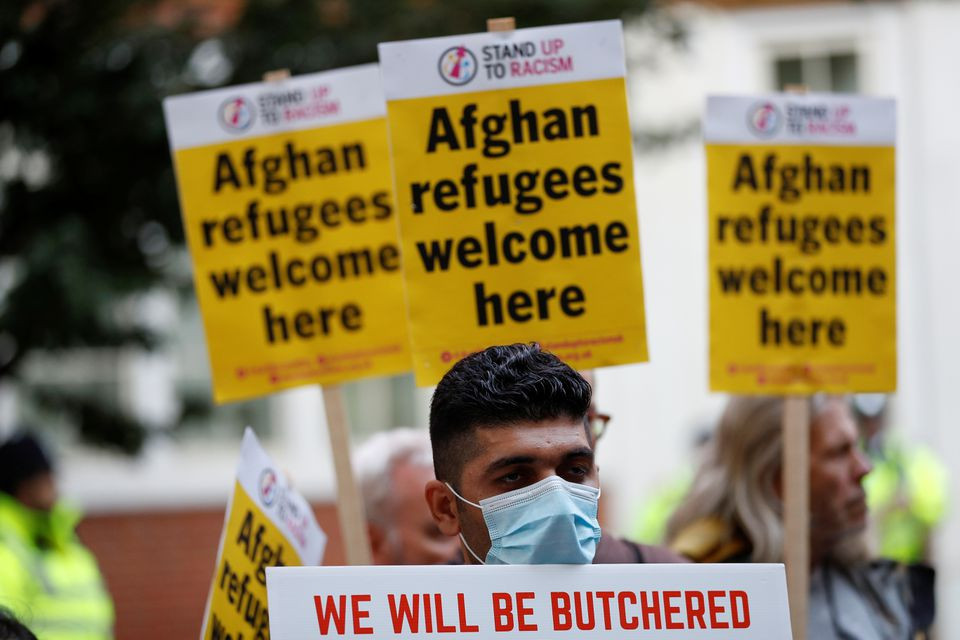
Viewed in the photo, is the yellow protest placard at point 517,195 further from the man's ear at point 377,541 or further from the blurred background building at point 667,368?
the blurred background building at point 667,368

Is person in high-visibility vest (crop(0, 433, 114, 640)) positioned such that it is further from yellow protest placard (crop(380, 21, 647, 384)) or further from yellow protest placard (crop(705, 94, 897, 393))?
yellow protest placard (crop(705, 94, 897, 393))

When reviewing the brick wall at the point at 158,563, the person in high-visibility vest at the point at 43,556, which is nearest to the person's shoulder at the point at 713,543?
the person in high-visibility vest at the point at 43,556

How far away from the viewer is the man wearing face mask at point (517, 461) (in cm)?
261

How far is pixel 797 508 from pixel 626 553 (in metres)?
0.86

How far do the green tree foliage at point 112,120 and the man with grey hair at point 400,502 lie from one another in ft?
9.27

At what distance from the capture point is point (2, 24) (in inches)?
282

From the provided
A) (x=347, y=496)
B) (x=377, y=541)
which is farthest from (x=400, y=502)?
(x=347, y=496)

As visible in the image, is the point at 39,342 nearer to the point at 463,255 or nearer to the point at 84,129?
the point at 84,129

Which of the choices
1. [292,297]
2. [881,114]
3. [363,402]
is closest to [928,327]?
[363,402]

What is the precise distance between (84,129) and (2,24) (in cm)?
73

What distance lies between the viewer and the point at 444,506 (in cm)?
281

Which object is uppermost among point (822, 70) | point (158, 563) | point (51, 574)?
point (822, 70)

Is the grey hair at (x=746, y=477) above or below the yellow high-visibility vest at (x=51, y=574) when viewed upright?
above

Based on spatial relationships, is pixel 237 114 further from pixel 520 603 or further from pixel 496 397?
pixel 520 603
